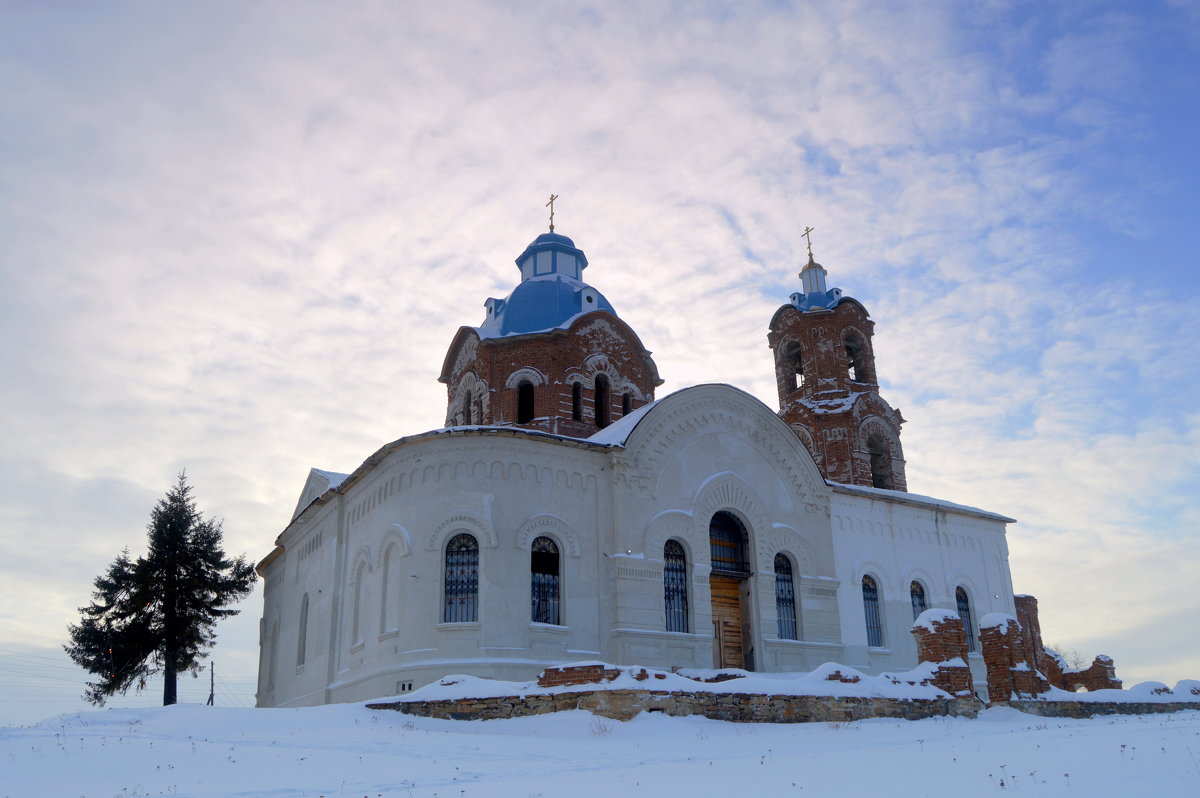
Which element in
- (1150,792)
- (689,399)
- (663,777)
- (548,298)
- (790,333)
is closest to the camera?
(1150,792)

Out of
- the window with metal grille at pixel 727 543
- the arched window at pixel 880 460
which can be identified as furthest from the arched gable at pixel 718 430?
the arched window at pixel 880 460

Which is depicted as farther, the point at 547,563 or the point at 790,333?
the point at 790,333

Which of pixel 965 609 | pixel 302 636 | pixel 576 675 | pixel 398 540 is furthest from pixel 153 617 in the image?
pixel 965 609

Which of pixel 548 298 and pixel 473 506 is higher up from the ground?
pixel 548 298

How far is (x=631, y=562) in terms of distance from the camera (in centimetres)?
1980

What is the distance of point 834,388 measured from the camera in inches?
1137

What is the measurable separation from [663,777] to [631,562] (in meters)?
11.1

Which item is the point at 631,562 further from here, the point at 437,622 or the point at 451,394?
the point at 451,394

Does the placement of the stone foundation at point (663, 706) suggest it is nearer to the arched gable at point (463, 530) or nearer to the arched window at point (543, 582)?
the arched gable at point (463, 530)

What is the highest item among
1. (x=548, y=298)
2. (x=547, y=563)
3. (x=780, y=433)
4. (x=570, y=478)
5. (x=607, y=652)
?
(x=548, y=298)

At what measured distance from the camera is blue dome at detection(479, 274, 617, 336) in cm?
2625

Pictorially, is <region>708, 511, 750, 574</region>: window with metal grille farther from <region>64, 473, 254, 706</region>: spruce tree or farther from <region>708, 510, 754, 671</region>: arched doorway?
<region>64, 473, 254, 706</region>: spruce tree

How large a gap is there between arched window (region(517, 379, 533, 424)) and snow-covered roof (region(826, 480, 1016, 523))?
8.29 meters

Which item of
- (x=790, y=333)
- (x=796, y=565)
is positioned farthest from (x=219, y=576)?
(x=790, y=333)
